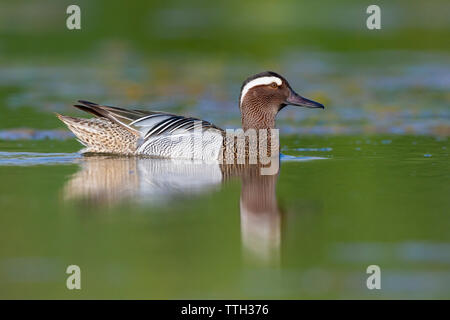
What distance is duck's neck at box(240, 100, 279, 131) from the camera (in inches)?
439

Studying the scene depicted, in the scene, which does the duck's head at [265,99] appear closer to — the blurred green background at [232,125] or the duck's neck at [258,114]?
the duck's neck at [258,114]

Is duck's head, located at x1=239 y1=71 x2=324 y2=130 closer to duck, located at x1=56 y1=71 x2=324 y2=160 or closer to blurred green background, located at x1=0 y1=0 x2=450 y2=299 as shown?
duck, located at x1=56 y1=71 x2=324 y2=160

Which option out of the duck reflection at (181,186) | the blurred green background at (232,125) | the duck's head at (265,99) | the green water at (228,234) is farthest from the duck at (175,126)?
the green water at (228,234)

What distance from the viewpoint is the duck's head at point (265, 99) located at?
35.9 feet

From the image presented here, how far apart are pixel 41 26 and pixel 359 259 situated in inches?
673

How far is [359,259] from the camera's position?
6.33 metres

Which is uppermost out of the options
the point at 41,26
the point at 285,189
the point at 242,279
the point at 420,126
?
the point at 41,26

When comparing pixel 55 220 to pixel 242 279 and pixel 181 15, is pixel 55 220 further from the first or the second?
pixel 181 15

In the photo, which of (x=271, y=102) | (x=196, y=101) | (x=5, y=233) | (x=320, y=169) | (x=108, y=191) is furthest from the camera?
(x=196, y=101)

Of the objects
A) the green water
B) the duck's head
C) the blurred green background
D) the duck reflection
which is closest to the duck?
the duck's head

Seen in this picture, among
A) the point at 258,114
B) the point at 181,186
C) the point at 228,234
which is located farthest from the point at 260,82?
the point at 228,234

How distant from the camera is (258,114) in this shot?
11.2m

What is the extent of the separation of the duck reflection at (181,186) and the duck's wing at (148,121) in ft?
1.32

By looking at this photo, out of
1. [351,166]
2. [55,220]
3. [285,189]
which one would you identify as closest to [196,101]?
[351,166]
